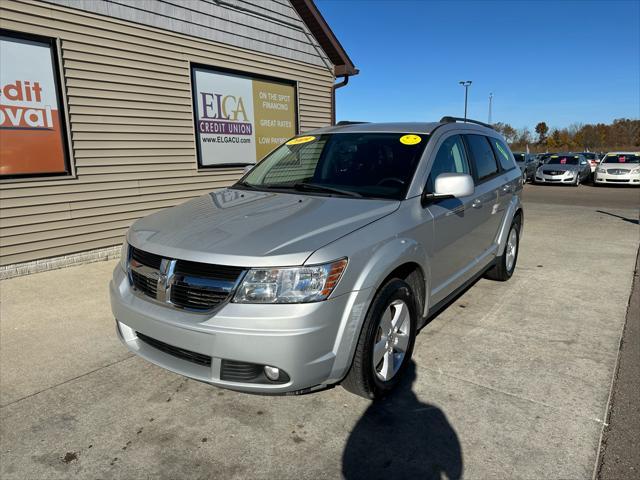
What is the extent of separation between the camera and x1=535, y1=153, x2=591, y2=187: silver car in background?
19828 millimetres

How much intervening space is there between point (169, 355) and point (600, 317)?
12.3 ft

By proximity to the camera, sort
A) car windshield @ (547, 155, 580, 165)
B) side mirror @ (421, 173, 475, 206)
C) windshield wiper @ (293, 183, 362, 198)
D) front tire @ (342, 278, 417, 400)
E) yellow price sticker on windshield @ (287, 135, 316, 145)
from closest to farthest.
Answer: front tire @ (342, 278, 417, 400) < side mirror @ (421, 173, 475, 206) < windshield wiper @ (293, 183, 362, 198) < yellow price sticker on windshield @ (287, 135, 316, 145) < car windshield @ (547, 155, 580, 165)

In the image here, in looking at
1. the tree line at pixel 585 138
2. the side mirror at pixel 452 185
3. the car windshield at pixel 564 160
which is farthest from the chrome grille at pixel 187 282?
the tree line at pixel 585 138

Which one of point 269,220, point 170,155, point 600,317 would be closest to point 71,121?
point 170,155

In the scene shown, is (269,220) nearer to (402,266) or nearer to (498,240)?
(402,266)

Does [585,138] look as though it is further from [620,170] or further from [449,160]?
[449,160]

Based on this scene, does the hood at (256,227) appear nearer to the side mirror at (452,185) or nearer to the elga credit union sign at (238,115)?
the side mirror at (452,185)

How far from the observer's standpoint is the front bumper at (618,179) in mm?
19109

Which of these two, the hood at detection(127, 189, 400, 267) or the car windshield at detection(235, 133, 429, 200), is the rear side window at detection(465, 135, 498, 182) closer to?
the car windshield at detection(235, 133, 429, 200)

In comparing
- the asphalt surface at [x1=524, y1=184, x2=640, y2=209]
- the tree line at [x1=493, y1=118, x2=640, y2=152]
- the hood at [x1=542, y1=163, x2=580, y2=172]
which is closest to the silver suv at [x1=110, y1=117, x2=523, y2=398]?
the asphalt surface at [x1=524, y1=184, x2=640, y2=209]

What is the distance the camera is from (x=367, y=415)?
2.70 metres

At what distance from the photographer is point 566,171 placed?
1977 centimetres

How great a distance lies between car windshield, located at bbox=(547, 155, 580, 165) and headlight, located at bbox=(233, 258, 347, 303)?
72.7ft

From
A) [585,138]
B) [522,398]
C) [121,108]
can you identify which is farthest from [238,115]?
[585,138]
